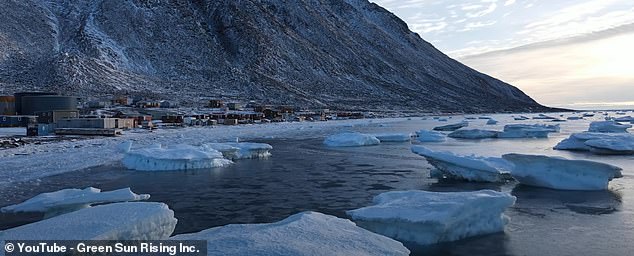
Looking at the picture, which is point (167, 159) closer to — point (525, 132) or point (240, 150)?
point (240, 150)

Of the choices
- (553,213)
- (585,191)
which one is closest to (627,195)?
(585,191)

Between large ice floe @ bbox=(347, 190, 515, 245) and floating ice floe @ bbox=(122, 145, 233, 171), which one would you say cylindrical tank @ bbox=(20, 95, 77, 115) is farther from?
large ice floe @ bbox=(347, 190, 515, 245)

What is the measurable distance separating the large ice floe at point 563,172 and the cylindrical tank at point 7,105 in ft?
205

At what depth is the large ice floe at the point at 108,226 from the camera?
7.97 metres

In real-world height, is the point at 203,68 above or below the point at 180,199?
above

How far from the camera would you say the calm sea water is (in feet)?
35.5

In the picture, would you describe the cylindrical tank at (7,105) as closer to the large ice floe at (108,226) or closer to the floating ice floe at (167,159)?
the floating ice floe at (167,159)

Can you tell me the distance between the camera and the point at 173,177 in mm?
20328

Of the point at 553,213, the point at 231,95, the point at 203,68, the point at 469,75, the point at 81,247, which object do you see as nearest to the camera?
the point at 81,247

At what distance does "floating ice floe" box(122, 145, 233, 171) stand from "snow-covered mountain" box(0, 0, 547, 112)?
77008 millimetres

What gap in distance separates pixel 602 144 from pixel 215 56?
114 m

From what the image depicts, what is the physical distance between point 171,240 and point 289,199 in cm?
714

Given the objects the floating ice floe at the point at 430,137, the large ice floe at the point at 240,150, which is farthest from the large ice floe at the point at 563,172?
the floating ice floe at the point at 430,137

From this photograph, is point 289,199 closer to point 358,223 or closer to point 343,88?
point 358,223
